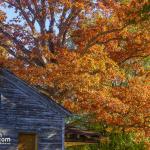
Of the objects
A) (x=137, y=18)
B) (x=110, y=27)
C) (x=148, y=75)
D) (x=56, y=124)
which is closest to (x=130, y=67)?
(x=148, y=75)

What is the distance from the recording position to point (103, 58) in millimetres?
33906

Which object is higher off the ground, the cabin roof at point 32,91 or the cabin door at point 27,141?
the cabin roof at point 32,91

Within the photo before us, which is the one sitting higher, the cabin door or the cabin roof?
the cabin roof

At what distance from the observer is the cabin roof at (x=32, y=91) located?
27.8 meters

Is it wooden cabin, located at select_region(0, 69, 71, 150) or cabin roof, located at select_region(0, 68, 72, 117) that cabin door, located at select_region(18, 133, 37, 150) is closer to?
wooden cabin, located at select_region(0, 69, 71, 150)

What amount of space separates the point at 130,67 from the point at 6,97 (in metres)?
14.9

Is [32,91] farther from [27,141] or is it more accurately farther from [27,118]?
[27,141]

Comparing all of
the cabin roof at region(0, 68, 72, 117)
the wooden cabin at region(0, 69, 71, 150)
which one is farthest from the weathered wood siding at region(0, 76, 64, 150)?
the cabin roof at region(0, 68, 72, 117)

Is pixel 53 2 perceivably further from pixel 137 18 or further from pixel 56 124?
pixel 56 124

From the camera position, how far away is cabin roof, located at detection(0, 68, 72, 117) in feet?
91.1

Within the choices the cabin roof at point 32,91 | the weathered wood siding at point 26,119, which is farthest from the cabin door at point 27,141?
the cabin roof at point 32,91

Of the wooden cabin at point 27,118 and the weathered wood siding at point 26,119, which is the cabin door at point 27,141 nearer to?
the wooden cabin at point 27,118

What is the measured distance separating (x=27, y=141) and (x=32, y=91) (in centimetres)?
286

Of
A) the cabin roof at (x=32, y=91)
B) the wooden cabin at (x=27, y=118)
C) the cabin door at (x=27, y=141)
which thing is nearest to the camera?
the wooden cabin at (x=27, y=118)
